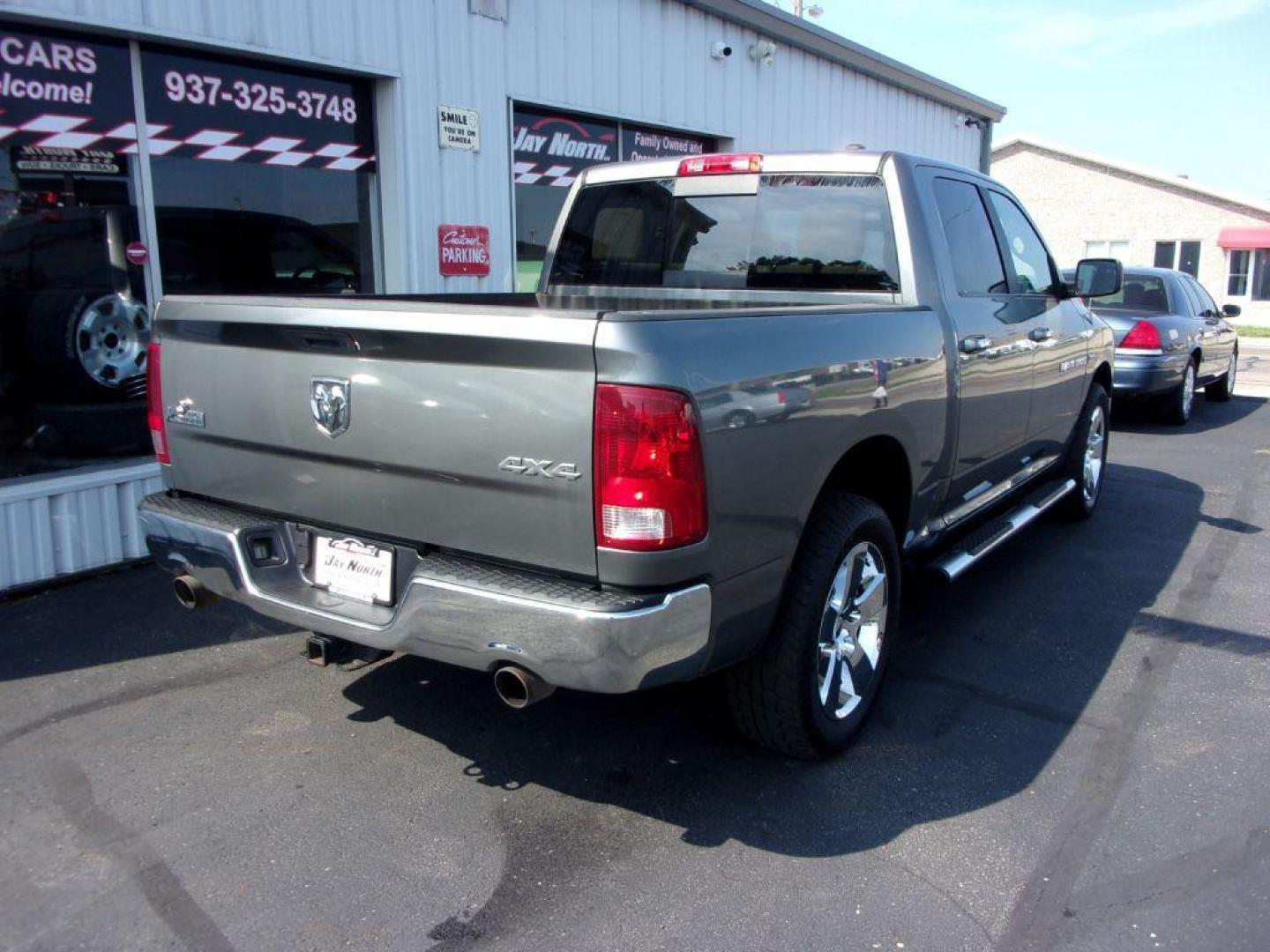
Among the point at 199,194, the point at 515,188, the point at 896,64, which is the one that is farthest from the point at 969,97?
the point at 199,194

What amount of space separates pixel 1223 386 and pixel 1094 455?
8.12 m

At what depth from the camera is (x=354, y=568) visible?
2914 millimetres

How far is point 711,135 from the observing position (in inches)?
378

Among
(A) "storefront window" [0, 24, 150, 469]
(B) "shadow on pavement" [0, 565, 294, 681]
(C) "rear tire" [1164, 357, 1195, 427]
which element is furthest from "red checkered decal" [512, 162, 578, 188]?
(C) "rear tire" [1164, 357, 1195, 427]

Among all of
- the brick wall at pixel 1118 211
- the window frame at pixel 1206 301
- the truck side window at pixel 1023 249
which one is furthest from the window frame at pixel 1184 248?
the truck side window at pixel 1023 249

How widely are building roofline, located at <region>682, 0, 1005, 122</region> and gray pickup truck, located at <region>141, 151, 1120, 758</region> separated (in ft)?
18.6

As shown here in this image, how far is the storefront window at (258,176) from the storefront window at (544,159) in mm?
1328

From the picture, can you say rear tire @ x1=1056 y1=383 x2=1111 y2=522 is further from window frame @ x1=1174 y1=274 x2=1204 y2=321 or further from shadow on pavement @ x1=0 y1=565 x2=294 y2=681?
window frame @ x1=1174 y1=274 x2=1204 y2=321

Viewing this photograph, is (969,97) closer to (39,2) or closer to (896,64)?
(896,64)

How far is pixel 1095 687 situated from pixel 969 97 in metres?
12.2

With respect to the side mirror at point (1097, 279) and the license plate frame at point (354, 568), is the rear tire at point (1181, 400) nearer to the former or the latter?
the side mirror at point (1097, 279)

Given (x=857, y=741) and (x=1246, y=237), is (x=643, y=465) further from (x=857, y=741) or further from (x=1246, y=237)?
(x=1246, y=237)

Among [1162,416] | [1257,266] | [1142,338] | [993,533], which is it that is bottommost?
[1162,416]

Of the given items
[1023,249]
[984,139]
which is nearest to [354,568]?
[1023,249]
